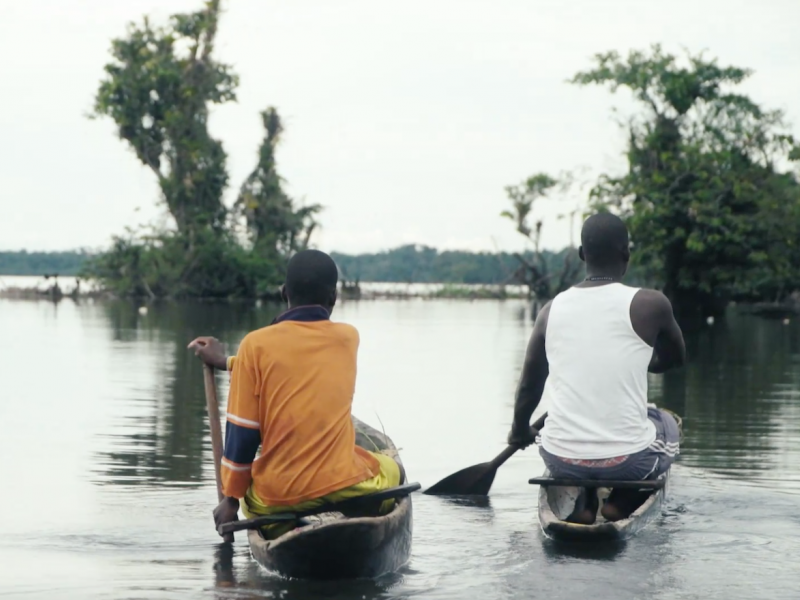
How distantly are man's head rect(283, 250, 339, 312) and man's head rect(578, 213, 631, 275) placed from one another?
1296 millimetres

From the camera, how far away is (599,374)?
5766 mm

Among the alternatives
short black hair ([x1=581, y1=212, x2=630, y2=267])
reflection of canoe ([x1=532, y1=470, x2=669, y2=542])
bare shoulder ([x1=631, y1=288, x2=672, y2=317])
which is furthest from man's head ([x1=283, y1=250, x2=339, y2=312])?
reflection of canoe ([x1=532, y1=470, x2=669, y2=542])

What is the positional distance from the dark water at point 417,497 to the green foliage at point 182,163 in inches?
1283

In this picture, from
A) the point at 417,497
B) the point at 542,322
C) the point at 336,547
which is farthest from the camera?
the point at 417,497

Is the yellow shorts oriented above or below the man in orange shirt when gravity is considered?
below

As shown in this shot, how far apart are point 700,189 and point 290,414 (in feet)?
119

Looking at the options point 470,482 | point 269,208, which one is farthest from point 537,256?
Result: point 470,482

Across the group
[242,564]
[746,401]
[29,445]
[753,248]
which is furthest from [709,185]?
[242,564]

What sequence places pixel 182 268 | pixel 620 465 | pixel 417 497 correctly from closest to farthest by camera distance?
pixel 620 465 < pixel 417 497 < pixel 182 268

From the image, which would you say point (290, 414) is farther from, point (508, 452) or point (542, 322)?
point (508, 452)

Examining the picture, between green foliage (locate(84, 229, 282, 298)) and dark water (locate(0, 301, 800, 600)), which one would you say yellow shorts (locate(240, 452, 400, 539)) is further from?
green foliage (locate(84, 229, 282, 298))

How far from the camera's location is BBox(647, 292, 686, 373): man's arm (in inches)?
226

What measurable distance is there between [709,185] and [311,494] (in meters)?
36.5

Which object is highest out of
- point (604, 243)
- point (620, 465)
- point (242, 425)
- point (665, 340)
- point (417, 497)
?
point (604, 243)
